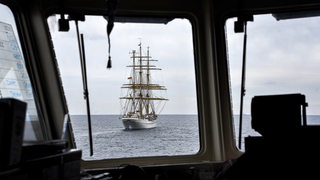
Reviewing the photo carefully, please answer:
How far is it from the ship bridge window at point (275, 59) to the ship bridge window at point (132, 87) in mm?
429

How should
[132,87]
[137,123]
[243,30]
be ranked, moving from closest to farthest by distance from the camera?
[243,30], [132,87], [137,123]

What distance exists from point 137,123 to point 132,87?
404 millimetres

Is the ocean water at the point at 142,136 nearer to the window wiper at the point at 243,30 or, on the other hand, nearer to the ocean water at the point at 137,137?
the ocean water at the point at 137,137

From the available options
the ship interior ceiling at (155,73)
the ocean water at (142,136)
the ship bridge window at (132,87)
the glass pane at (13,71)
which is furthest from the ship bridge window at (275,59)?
the glass pane at (13,71)

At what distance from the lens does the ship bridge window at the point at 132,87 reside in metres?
3.46

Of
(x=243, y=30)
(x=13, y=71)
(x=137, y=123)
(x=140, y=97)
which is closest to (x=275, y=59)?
(x=243, y=30)

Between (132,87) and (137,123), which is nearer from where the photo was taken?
(132,87)

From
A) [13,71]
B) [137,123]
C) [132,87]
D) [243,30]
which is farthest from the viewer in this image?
[137,123]

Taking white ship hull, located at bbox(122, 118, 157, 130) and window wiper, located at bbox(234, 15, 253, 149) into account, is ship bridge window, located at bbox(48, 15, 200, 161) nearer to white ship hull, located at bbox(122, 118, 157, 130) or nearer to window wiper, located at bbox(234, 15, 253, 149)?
white ship hull, located at bbox(122, 118, 157, 130)

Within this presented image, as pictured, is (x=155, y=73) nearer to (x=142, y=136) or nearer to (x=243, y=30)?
(x=142, y=136)

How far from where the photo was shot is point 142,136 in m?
3.89

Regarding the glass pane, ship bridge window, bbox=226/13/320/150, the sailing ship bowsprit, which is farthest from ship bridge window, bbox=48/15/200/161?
ship bridge window, bbox=226/13/320/150

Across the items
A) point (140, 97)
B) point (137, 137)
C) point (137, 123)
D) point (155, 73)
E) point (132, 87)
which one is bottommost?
point (137, 137)

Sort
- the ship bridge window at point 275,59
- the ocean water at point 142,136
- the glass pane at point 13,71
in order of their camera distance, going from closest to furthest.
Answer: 1. the glass pane at point 13,71
2. the ocean water at point 142,136
3. the ship bridge window at point 275,59
